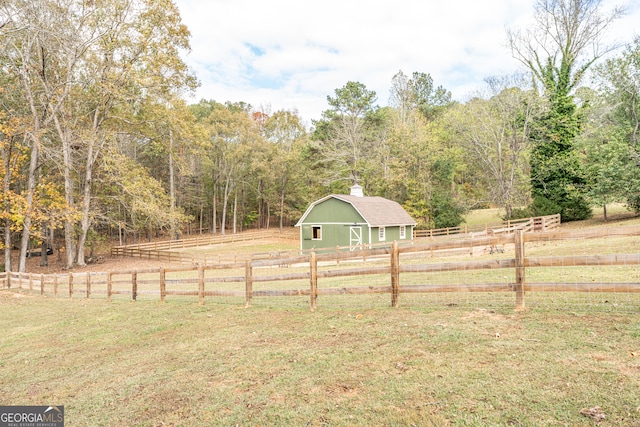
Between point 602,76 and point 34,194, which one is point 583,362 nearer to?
point 34,194

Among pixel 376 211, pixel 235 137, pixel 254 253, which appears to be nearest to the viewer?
pixel 254 253

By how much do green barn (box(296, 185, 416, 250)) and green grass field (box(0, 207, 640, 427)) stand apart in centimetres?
2005

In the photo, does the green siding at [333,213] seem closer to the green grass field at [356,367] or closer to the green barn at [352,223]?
the green barn at [352,223]

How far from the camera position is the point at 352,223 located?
1097 inches

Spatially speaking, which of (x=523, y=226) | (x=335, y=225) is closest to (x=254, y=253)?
(x=335, y=225)

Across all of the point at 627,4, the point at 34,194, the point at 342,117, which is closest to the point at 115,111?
the point at 34,194

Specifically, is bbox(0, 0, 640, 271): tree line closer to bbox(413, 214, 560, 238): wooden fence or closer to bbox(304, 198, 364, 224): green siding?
bbox(413, 214, 560, 238): wooden fence

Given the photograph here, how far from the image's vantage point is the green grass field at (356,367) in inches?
126

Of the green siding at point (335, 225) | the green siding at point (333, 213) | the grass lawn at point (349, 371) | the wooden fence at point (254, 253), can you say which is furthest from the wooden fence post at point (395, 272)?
the green siding at point (333, 213)

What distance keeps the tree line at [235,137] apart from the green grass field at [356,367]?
16628mm

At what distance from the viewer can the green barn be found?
2761cm

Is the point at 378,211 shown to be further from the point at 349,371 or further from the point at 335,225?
the point at 349,371

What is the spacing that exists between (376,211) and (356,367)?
1004 inches

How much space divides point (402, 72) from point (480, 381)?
49.6 m
